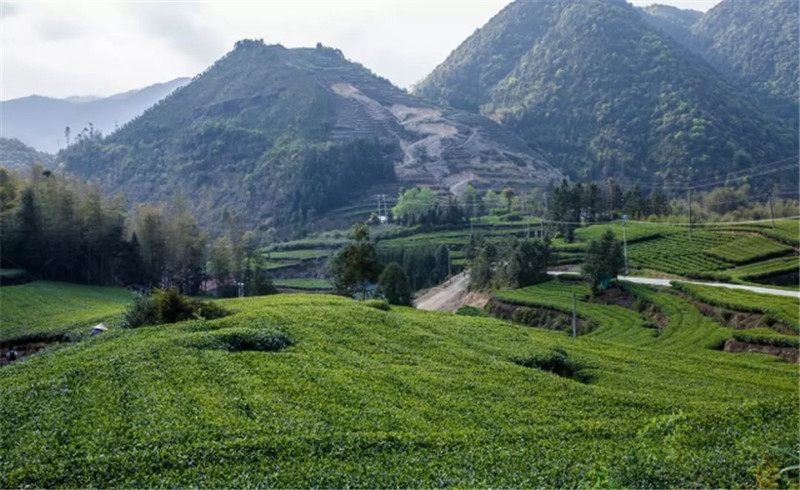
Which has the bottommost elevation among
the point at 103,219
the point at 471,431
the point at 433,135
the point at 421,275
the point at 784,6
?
the point at 421,275

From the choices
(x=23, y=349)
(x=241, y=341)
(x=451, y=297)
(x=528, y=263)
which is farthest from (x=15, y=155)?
(x=241, y=341)

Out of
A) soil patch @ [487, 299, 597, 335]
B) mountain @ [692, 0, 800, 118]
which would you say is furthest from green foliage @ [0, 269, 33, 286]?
mountain @ [692, 0, 800, 118]

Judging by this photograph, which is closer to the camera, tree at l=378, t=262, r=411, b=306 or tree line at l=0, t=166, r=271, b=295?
tree line at l=0, t=166, r=271, b=295

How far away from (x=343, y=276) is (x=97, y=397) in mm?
29674

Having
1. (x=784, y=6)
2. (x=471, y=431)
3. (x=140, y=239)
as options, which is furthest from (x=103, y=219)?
(x=784, y=6)

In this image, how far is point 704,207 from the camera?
9038 cm

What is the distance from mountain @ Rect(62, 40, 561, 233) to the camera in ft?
407

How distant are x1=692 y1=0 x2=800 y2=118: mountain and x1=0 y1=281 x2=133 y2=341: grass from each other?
6509 inches

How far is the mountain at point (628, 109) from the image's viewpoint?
133250 millimetres

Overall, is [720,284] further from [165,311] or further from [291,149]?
[291,149]

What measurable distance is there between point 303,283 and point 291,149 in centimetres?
6276

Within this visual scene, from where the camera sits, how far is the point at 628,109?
157 meters

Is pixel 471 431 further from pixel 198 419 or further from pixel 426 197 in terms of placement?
pixel 426 197

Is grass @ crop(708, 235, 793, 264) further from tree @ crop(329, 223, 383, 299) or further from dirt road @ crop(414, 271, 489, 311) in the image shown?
tree @ crop(329, 223, 383, 299)
